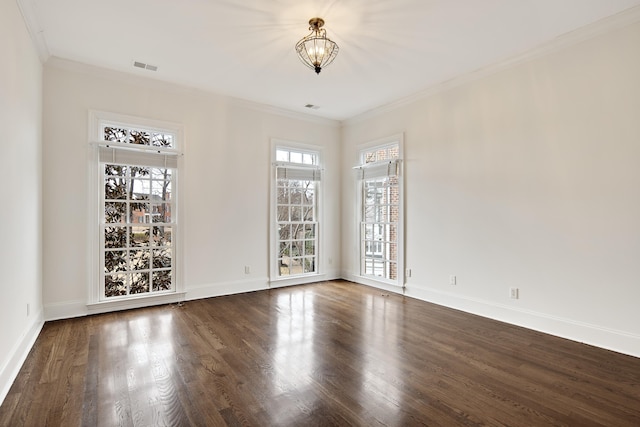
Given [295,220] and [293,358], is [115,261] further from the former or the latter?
[293,358]

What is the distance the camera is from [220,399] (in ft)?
7.09

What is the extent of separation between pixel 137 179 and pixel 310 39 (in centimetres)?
286

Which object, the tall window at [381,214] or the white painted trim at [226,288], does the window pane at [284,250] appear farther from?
the tall window at [381,214]

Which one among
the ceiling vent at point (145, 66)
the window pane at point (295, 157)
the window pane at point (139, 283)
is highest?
the ceiling vent at point (145, 66)

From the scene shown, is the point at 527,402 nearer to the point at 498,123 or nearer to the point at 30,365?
the point at 498,123

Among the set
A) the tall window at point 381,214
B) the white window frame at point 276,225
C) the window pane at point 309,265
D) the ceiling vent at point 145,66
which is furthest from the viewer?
the window pane at point 309,265

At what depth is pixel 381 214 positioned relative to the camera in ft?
17.9

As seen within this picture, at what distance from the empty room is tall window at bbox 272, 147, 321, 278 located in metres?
0.10

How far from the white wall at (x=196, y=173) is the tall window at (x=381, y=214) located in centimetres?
64

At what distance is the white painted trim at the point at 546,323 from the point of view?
2.91 m

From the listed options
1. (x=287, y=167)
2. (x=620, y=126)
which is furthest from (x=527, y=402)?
(x=287, y=167)

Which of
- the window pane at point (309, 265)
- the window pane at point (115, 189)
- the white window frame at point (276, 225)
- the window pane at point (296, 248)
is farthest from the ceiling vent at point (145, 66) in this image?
the window pane at point (309, 265)

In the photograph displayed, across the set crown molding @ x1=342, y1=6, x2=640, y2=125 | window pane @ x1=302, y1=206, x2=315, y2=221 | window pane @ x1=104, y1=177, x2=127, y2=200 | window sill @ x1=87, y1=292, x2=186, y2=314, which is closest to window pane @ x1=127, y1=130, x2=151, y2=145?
window pane @ x1=104, y1=177, x2=127, y2=200

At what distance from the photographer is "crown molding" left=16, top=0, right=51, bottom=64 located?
2.75 meters
